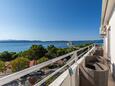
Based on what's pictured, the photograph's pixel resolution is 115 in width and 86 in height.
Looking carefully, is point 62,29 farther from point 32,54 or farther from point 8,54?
point 8,54

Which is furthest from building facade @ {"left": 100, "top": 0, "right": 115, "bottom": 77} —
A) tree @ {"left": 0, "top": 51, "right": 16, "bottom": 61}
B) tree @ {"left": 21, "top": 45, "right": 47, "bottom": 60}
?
tree @ {"left": 0, "top": 51, "right": 16, "bottom": 61}

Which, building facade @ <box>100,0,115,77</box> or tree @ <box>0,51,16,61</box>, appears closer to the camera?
building facade @ <box>100,0,115,77</box>

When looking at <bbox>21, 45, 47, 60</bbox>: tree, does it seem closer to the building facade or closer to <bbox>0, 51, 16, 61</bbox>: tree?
<bbox>0, 51, 16, 61</bbox>: tree

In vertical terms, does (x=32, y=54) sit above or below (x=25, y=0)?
below

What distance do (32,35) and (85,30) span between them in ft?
94.6

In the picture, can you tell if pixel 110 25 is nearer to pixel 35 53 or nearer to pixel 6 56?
pixel 35 53

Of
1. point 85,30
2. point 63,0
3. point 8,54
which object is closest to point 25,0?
point 63,0

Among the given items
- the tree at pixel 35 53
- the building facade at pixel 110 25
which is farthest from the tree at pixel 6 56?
the building facade at pixel 110 25

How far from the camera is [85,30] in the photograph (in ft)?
104

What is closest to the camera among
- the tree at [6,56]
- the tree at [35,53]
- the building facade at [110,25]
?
the building facade at [110,25]

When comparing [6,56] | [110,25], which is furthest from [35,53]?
[110,25]

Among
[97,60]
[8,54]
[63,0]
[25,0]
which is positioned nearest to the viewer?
[97,60]

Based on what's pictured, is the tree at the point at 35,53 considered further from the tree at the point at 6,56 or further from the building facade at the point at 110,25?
the building facade at the point at 110,25

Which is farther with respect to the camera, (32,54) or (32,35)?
(32,35)
